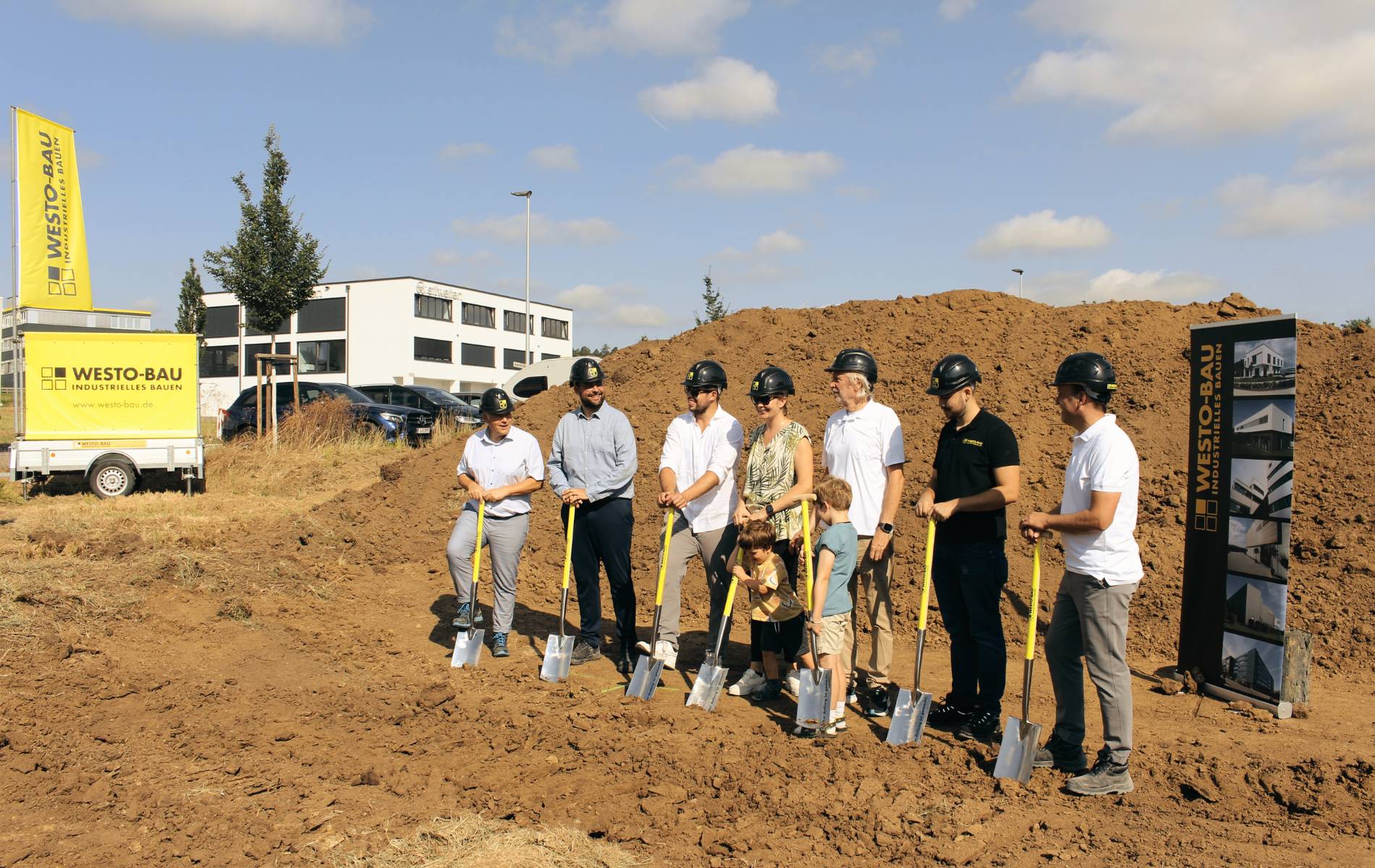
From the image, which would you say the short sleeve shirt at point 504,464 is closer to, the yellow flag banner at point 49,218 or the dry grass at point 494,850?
the dry grass at point 494,850

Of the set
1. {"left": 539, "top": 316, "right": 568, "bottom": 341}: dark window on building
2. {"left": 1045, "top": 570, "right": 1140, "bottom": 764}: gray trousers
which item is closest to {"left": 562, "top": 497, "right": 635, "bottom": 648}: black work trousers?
{"left": 1045, "top": 570, "right": 1140, "bottom": 764}: gray trousers

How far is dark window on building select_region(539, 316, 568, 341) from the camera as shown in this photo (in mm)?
64625

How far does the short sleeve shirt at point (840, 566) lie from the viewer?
5.07 metres

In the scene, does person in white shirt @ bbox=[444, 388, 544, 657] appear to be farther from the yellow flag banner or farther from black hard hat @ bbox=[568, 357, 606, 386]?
the yellow flag banner

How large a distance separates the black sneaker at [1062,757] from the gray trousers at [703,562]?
1.99 m

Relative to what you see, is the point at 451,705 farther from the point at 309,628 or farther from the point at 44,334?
the point at 44,334

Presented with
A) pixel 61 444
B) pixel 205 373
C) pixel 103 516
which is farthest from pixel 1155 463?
pixel 205 373

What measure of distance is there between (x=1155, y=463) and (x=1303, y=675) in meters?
3.56

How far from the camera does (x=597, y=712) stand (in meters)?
5.44

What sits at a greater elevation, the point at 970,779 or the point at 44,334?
the point at 44,334

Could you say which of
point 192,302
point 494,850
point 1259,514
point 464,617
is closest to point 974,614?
point 1259,514

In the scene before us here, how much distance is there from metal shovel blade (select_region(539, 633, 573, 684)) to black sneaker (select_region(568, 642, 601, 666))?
182 millimetres

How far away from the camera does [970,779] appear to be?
14.4 ft

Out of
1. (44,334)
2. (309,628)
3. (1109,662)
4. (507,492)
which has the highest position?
(44,334)
